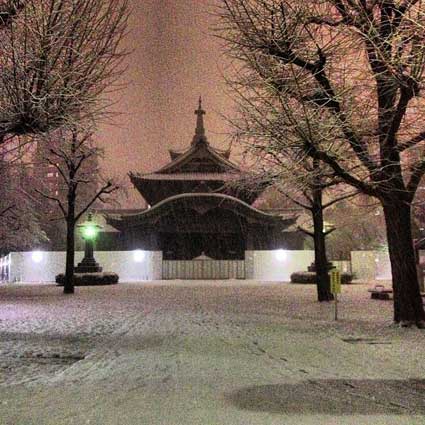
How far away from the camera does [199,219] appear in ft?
113

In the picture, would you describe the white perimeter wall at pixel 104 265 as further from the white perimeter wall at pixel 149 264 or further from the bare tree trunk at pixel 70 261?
the bare tree trunk at pixel 70 261

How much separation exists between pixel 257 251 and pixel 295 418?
30.5 meters

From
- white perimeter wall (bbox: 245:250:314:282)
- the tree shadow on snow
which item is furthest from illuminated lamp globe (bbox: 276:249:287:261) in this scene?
the tree shadow on snow

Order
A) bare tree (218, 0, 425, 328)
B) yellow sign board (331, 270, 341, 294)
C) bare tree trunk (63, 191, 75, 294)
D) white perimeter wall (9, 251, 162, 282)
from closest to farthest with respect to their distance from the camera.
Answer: bare tree (218, 0, 425, 328), yellow sign board (331, 270, 341, 294), bare tree trunk (63, 191, 75, 294), white perimeter wall (9, 251, 162, 282)

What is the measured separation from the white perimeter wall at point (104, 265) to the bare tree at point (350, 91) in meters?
25.1

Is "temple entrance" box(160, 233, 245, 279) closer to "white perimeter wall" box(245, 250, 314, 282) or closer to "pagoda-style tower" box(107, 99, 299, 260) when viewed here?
"pagoda-style tower" box(107, 99, 299, 260)

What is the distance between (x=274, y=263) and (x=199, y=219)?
6.36 m

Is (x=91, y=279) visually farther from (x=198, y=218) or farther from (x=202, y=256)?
(x=202, y=256)

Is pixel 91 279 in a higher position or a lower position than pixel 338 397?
higher

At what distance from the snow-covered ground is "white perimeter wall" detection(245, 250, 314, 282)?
21461mm

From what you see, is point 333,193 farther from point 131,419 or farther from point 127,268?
point 127,268

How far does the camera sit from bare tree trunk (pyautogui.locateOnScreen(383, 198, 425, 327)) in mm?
10701

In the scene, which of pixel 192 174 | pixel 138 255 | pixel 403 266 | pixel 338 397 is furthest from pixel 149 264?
pixel 338 397

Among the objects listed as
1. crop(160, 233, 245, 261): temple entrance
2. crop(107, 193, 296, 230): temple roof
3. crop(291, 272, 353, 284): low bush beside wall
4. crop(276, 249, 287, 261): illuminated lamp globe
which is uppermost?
crop(107, 193, 296, 230): temple roof
